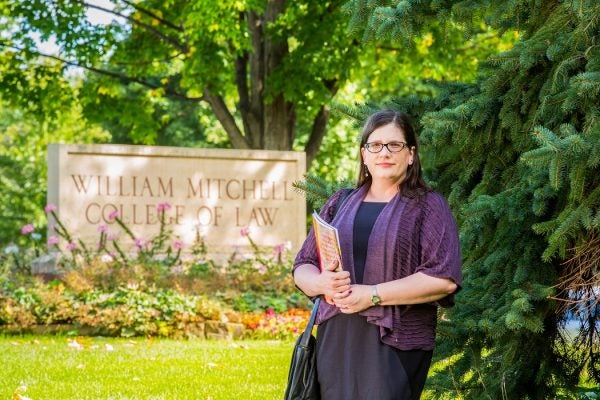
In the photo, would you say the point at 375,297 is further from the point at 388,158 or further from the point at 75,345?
the point at 75,345

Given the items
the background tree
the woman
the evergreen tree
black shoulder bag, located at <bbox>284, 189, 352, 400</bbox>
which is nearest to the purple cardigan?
the woman

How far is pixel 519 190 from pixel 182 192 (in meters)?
9.92

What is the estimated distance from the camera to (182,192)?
13602 mm

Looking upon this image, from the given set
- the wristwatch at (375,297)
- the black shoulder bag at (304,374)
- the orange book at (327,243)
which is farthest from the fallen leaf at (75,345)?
the wristwatch at (375,297)

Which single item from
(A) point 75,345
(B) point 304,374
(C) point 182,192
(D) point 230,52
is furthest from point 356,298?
(D) point 230,52

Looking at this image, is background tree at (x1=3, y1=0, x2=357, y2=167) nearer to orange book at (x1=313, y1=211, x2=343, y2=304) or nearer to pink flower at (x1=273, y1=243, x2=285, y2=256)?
pink flower at (x1=273, y1=243, x2=285, y2=256)

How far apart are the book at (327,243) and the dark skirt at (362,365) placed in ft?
0.63

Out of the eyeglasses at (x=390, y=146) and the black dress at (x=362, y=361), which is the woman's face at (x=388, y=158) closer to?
the eyeglasses at (x=390, y=146)

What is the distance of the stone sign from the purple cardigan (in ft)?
31.8

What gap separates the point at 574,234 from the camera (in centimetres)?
366

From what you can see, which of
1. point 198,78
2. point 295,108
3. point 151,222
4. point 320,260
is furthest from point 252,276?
point 320,260

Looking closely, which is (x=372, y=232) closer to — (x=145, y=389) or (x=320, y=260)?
(x=320, y=260)

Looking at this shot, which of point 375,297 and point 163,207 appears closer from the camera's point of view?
point 375,297

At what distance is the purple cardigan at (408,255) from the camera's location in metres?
3.10
